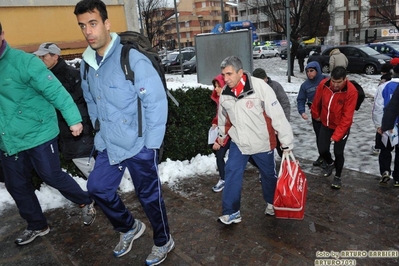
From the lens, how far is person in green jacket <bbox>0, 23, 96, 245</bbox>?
318 cm

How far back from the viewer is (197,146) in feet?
19.3

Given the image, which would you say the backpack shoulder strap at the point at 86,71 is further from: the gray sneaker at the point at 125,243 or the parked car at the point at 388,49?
the parked car at the point at 388,49

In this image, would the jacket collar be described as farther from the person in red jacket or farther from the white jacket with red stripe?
the person in red jacket

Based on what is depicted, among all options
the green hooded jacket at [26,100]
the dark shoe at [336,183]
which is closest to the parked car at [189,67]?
the dark shoe at [336,183]

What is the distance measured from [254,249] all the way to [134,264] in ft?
3.77

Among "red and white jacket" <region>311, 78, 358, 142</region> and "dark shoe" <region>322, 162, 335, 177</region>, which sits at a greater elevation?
"red and white jacket" <region>311, 78, 358, 142</region>

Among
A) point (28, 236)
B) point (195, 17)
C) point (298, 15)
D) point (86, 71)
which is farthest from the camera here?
point (195, 17)

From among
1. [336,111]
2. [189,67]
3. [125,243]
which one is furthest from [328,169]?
[189,67]

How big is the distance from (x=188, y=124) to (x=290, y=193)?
2.68m

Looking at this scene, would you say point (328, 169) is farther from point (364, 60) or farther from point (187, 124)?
point (364, 60)

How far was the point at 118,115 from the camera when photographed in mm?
2842

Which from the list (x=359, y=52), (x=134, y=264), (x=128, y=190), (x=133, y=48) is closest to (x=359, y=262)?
(x=134, y=264)

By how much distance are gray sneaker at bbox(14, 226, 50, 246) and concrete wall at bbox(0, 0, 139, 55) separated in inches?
308

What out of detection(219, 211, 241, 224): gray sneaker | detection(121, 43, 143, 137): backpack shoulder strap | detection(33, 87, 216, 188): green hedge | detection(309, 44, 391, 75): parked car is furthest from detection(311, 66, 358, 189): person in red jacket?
detection(309, 44, 391, 75): parked car
